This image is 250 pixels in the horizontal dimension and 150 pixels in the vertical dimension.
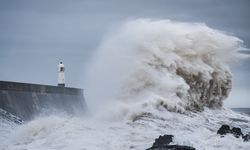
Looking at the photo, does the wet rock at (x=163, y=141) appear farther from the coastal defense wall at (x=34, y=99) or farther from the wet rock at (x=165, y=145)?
the coastal defense wall at (x=34, y=99)

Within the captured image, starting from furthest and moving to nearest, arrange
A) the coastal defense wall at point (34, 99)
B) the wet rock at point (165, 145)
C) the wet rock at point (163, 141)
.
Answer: the coastal defense wall at point (34, 99) < the wet rock at point (163, 141) < the wet rock at point (165, 145)

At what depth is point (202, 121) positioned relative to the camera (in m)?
15.5

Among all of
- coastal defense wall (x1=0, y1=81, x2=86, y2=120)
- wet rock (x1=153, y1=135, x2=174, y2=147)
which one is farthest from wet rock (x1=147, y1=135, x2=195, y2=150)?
coastal defense wall (x1=0, y1=81, x2=86, y2=120)

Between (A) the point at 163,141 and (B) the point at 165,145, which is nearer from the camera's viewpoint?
(B) the point at 165,145

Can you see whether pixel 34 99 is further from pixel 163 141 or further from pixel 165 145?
pixel 165 145

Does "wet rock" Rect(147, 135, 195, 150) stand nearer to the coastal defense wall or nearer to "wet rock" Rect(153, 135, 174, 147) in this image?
"wet rock" Rect(153, 135, 174, 147)

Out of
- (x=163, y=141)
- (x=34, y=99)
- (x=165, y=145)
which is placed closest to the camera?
(x=165, y=145)

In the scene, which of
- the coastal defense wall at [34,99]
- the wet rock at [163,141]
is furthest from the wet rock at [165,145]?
the coastal defense wall at [34,99]

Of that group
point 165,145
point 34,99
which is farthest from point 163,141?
point 34,99

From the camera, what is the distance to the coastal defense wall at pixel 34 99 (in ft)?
47.6

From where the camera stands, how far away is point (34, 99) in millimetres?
15977

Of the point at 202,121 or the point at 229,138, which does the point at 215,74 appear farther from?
the point at 229,138

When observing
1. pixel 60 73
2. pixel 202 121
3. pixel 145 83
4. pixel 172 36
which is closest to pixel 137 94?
pixel 145 83

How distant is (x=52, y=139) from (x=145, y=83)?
5913 millimetres
